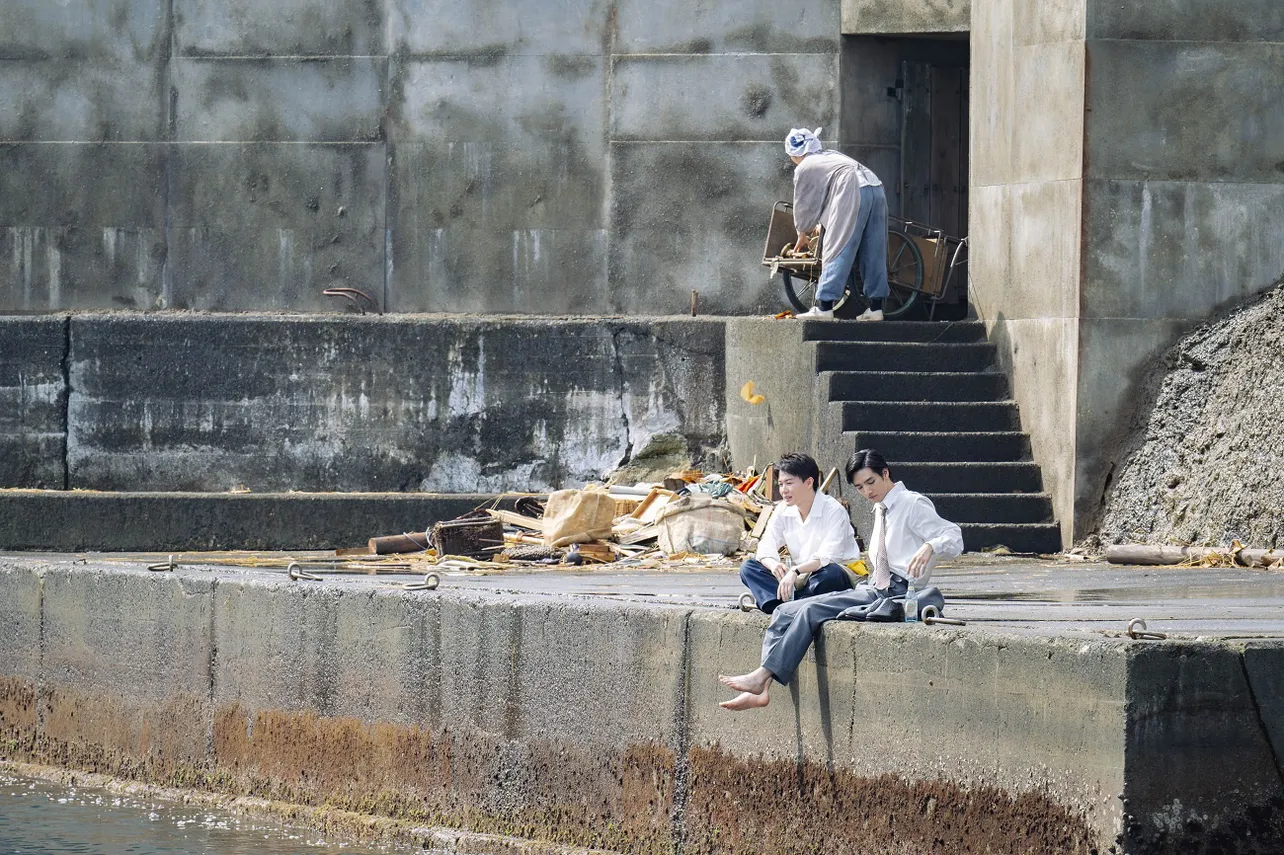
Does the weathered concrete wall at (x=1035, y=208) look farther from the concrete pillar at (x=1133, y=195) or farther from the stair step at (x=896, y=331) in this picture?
the stair step at (x=896, y=331)

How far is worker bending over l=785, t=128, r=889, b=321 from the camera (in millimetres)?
14102

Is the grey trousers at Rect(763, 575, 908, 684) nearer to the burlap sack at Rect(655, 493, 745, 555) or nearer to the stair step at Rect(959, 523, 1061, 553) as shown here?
the burlap sack at Rect(655, 493, 745, 555)

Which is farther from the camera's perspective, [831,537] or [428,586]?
[428,586]

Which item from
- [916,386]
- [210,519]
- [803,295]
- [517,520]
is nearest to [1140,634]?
[916,386]

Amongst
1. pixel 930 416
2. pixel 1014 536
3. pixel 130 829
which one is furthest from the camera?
pixel 930 416

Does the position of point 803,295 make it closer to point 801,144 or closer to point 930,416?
point 801,144

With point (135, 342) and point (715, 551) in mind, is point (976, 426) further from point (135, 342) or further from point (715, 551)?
point (135, 342)

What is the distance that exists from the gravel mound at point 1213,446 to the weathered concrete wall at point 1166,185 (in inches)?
7.2

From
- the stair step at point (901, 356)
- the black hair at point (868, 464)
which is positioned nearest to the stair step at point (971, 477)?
the stair step at point (901, 356)

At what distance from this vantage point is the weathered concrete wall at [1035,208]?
520 inches

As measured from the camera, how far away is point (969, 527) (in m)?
12.9

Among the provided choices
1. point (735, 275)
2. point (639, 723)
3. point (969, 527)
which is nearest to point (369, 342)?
point (735, 275)

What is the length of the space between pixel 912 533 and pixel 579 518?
211 inches

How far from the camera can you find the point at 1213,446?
41.8 feet
